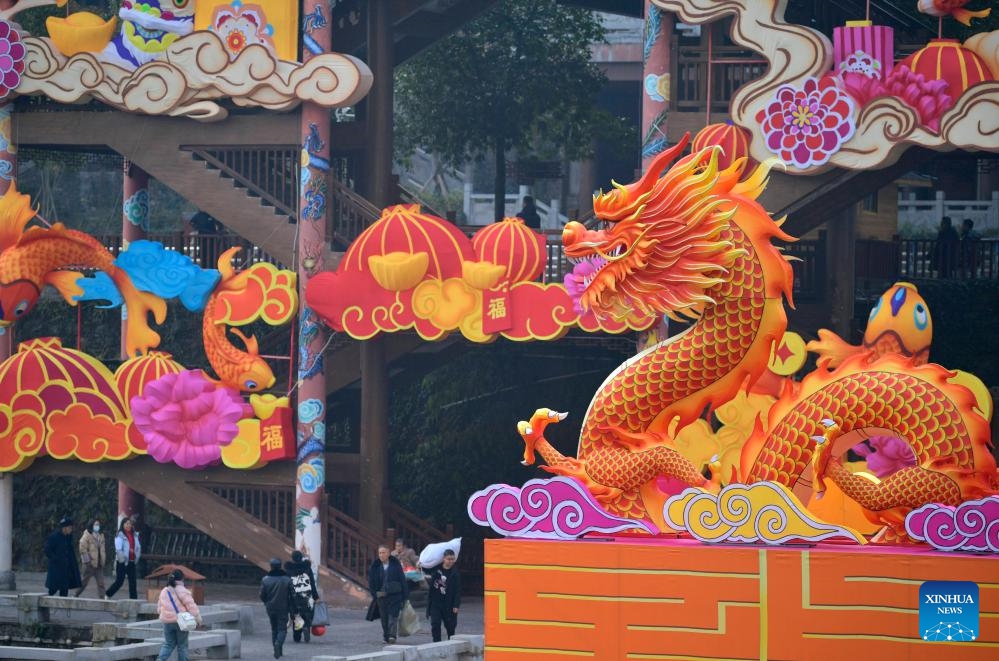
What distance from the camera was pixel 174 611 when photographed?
2039 cm

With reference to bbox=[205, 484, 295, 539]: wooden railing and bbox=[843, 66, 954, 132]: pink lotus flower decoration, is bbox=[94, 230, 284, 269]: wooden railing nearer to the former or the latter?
bbox=[205, 484, 295, 539]: wooden railing

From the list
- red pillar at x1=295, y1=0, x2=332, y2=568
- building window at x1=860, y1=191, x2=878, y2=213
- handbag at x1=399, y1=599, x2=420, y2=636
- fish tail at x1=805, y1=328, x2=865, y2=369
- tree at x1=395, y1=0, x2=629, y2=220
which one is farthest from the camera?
building window at x1=860, y1=191, x2=878, y2=213

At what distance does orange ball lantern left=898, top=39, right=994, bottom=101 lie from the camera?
964 inches

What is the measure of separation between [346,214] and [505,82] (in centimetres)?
618

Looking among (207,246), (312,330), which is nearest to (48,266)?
(207,246)

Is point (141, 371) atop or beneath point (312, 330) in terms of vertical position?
beneath

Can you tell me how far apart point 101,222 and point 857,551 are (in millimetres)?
28042

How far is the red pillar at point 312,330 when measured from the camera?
26.5 metres

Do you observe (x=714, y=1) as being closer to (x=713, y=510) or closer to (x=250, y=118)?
(x=250, y=118)

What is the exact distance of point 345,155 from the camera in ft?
95.3

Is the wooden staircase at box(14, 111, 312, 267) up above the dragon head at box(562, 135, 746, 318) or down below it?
above

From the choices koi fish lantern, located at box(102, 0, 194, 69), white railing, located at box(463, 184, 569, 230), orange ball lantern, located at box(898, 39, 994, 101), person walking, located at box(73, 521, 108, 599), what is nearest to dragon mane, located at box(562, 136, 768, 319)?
orange ball lantern, located at box(898, 39, 994, 101)

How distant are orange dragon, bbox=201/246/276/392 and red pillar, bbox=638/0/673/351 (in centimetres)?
522

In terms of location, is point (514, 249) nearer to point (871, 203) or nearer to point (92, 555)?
point (92, 555)
